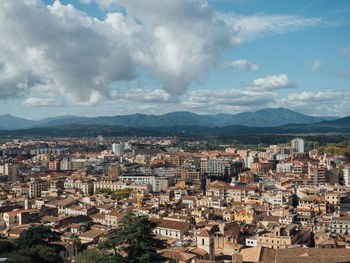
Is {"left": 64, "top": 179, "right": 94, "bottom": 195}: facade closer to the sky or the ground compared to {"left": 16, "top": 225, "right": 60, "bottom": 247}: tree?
closer to the ground

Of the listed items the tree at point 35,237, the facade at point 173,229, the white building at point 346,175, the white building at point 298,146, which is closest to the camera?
the tree at point 35,237

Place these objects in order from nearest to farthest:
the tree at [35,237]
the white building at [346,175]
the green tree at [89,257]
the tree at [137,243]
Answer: the tree at [137,243] < the green tree at [89,257] < the tree at [35,237] < the white building at [346,175]

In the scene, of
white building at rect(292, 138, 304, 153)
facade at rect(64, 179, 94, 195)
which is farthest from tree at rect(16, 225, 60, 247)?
white building at rect(292, 138, 304, 153)

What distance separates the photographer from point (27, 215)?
2972 centimetres

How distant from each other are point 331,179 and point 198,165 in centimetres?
1950

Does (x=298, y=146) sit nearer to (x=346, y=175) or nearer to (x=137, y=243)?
(x=346, y=175)

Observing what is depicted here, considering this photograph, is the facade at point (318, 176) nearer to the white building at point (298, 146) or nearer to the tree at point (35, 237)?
the tree at point (35, 237)

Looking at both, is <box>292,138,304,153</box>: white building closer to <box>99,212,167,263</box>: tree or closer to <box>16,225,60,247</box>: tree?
<box>16,225,60,247</box>: tree

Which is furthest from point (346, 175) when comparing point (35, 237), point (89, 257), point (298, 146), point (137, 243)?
point (298, 146)

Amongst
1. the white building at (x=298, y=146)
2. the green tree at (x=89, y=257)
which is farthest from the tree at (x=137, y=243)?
the white building at (x=298, y=146)

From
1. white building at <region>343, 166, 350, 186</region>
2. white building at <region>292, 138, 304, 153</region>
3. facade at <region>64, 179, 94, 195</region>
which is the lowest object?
facade at <region>64, 179, 94, 195</region>

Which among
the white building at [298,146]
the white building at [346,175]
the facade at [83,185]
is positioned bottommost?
the facade at [83,185]

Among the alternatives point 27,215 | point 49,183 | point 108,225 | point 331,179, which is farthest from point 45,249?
point 331,179

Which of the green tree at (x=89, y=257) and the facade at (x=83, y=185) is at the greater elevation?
the green tree at (x=89, y=257)
